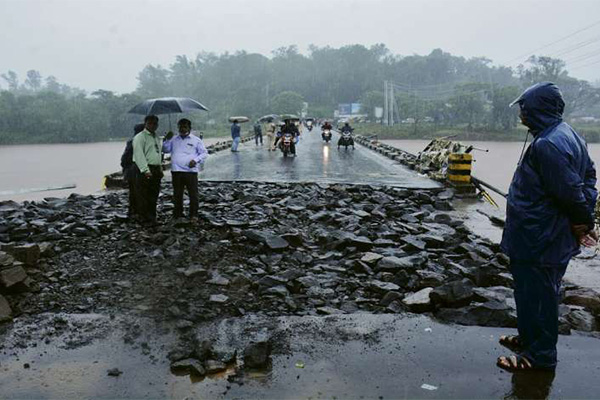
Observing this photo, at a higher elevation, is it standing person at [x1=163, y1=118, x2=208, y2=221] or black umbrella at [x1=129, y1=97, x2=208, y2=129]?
black umbrella at [x1=129, y1=97, x2=208, y2=129]

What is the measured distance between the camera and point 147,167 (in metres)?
6.90

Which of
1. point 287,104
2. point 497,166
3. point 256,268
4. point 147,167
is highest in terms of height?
point 287,104

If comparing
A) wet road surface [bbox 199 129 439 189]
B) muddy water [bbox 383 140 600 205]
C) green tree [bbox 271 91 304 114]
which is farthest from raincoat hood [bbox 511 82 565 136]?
green tree [bbox 271 91 304 114]

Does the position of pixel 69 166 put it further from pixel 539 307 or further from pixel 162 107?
pixel 539 307

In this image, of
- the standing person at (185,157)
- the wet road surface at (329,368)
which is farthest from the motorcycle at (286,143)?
the wet road surface at (329,368)

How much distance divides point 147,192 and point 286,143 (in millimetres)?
13367

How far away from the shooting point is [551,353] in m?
3.19

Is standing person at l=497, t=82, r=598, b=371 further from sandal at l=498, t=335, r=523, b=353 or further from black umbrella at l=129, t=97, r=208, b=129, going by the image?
black umbrella at l=129, t=97, r=208, b=129

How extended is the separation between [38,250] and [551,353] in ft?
16.5

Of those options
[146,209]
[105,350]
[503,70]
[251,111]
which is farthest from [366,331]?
[503,70]

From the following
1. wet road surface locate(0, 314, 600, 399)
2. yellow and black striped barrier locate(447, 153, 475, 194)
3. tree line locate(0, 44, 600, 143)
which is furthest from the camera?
tree line locate(0, 44, 600, 143)

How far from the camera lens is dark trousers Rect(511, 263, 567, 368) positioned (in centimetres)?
305

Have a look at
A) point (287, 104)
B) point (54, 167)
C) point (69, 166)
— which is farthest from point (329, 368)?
point (287, 104)

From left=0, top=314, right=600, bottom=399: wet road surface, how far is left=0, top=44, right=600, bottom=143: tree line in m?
59.3
